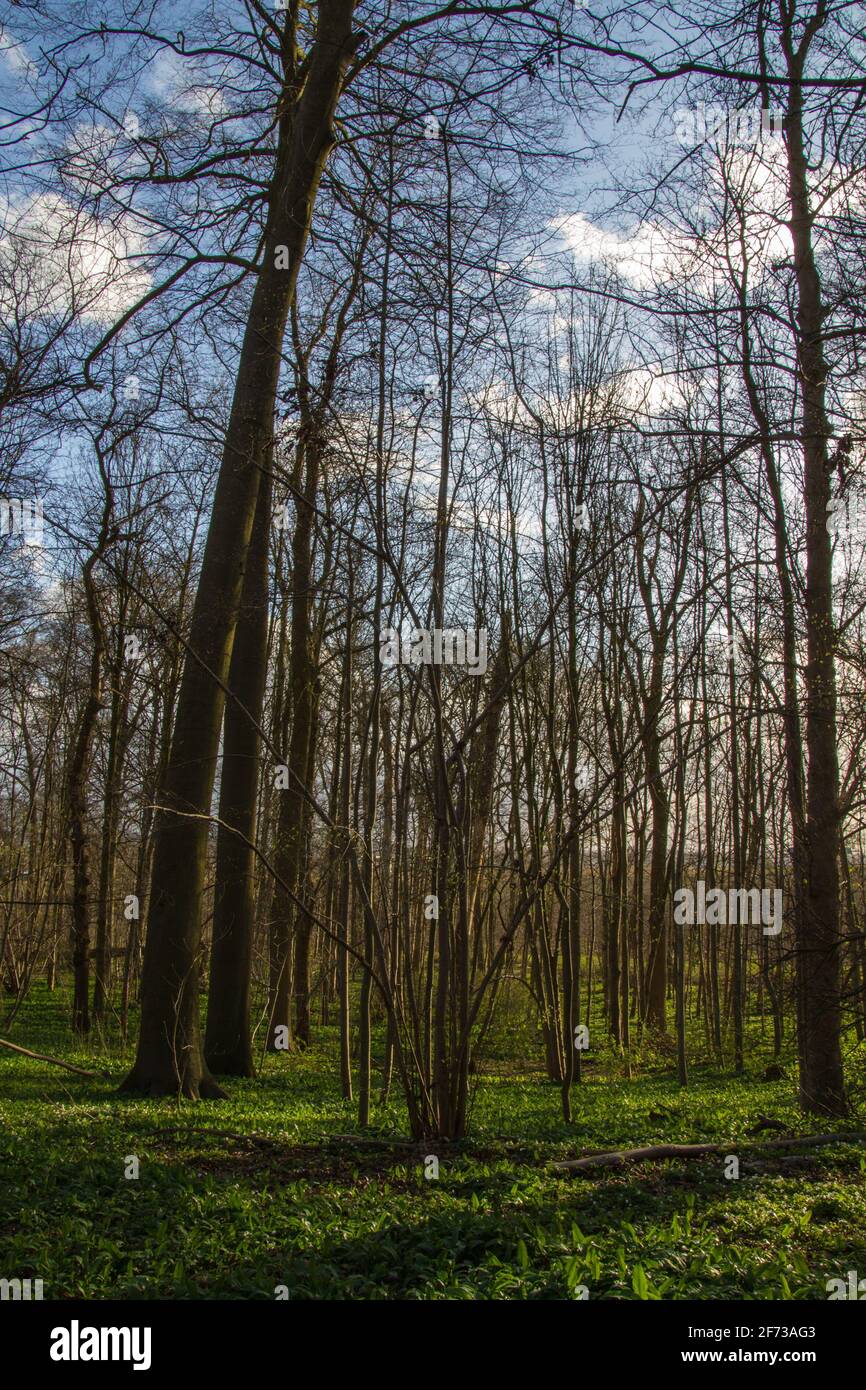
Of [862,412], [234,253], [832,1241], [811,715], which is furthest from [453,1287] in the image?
[234,253]

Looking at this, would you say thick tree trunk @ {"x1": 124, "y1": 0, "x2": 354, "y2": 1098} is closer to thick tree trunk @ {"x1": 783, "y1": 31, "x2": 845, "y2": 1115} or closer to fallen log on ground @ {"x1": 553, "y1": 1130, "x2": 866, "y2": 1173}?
fallen log on ground @ {"x1": 553, "y1": 1130, "x2": 866, "y2": 1173}

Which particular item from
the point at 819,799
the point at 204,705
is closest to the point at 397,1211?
the point at 204,705

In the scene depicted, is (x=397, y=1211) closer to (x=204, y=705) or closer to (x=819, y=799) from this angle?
(x=204, y=705)

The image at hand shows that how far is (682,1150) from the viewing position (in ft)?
21.7

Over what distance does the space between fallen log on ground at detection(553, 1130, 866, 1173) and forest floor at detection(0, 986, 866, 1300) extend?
0.39 ft

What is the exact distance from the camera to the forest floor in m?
3.71

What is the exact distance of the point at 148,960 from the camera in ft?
30.4

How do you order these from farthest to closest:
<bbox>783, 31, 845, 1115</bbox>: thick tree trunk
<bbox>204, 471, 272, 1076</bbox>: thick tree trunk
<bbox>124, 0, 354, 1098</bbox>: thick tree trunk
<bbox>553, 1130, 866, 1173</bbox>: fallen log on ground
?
<bbox>204, 471, 272, 1076</bbox>: thick tree trunk
<bbox>124, 0, 354, 1098</bbox>: thick tree trunk
<bbox>783, 31, 845, 1115</bbox>: thick tree trunk
<bbox>553, 1130, 866, 1173</bbox>: fallen log on ground

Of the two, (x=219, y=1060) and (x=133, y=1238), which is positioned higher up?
(x=133, y=1238)

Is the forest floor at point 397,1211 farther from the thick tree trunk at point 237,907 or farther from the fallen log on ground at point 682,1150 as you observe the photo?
the thick tree trunk at point 237,907

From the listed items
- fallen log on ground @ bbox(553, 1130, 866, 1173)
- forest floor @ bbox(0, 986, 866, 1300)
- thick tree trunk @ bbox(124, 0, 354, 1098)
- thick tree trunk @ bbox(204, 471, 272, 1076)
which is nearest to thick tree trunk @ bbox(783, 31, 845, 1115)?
forest floor @ bbox(0, 986, 866, 1300)
